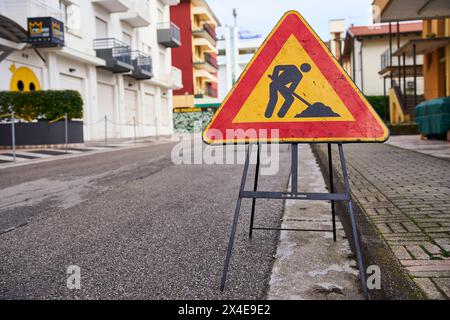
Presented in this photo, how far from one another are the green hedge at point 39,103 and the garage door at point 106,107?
8566mm

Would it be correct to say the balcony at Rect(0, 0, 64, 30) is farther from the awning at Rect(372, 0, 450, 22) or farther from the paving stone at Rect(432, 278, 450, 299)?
the paving stone at Rect(432, 278, 450, 299)

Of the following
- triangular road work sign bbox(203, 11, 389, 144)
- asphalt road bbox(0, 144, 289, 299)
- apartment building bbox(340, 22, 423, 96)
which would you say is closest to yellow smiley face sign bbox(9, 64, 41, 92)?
asphalt road bbox(0, 144, 289, 299)

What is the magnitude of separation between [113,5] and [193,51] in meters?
24.4

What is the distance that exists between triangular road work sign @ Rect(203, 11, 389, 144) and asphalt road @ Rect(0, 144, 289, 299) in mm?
849

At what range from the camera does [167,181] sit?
24.9ft

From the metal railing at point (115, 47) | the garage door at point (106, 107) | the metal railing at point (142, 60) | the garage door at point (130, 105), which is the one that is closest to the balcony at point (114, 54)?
the metal railing at point (115, 47)

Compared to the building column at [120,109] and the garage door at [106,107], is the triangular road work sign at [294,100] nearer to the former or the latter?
the garage door at [106,107]

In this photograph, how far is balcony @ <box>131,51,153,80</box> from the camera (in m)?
31.5

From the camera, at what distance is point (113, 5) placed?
28.0 metres

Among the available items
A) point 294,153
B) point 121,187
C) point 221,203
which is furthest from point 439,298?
point 121,187

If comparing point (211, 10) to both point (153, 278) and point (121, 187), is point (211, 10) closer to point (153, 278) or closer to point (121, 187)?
point (121, 187)

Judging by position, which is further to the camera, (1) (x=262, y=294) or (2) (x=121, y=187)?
(2) (x=121, y=187)
